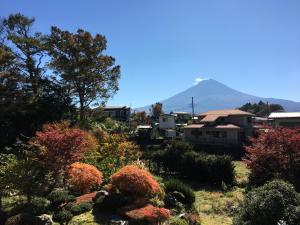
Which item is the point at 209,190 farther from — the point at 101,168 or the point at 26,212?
the point at 26,212

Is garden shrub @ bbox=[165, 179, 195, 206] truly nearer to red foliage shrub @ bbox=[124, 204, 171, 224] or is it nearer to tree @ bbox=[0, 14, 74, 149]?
red foliage shrub @ bbox=[124, 204, 171, 224]

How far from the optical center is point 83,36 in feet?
120

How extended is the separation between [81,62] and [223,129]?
80.8 feet

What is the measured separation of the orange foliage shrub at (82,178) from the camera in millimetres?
17562

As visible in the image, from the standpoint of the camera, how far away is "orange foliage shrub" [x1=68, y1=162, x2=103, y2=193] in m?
17.6

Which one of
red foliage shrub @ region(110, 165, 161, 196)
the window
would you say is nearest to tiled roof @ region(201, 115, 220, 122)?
the window

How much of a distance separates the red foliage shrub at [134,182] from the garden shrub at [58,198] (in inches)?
88.4

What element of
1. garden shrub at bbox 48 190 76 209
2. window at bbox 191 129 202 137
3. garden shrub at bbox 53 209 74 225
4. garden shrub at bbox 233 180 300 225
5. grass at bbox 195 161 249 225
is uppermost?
window at bbox 191 129 202 137

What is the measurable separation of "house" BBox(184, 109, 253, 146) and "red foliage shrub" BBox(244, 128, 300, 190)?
30052mm

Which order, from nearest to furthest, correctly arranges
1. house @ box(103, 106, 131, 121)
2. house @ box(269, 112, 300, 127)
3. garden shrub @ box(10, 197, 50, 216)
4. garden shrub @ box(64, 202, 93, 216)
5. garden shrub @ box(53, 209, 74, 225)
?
1. garden shrub @ box(53, 209, 74, 225)
2. garden shrub @ box(10, 197, 50, 216)
3. garden shrub @ box(64, 202, 93, 216)
4. house @ box(269, 112, 300, 127)
5. house @ box(103, 106, 131, 121)

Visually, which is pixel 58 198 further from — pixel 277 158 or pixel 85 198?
pixel 277 158

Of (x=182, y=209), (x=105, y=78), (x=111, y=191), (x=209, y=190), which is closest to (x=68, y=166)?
(x=111, y=191)

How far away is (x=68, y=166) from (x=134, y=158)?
8.40m

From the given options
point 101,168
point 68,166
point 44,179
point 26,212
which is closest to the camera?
point 26,212
